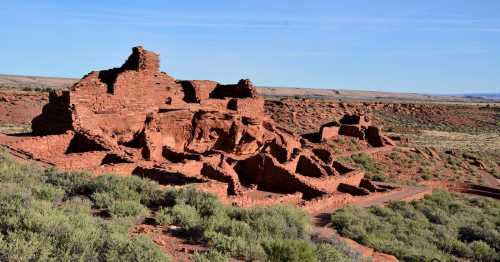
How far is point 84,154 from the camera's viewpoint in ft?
43.0

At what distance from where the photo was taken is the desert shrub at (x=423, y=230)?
1041 cm

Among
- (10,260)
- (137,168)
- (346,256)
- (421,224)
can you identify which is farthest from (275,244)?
(421,224)

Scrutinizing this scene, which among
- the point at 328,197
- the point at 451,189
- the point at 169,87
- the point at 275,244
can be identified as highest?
the point at 169,87

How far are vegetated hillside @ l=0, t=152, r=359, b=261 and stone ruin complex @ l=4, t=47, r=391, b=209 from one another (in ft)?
8.81

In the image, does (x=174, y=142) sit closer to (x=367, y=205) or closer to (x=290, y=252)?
(x=367, y=205)

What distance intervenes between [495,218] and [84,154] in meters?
13.7

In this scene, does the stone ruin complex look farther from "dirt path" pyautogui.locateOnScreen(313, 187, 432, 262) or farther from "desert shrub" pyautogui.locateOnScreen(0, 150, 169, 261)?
"desert shrub" pyautogui.locateOnScreen(0, 150, 169, 261)

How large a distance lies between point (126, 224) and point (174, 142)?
35.6 ft

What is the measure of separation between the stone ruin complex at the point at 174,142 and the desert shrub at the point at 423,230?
165 centimetres

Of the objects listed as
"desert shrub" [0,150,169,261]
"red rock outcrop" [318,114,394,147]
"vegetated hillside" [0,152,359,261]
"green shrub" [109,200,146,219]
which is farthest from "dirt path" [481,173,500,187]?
"desert shrub" [0,150,169,261]

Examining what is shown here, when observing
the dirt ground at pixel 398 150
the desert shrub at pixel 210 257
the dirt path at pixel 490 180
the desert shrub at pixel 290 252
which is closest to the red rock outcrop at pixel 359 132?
the dirt ground at pixel 398 150

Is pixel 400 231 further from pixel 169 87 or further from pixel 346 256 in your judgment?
pixel 169 87

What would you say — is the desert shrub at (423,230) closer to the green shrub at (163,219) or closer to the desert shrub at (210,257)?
the green shrub at (163,219)

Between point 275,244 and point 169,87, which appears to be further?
point 169,87
